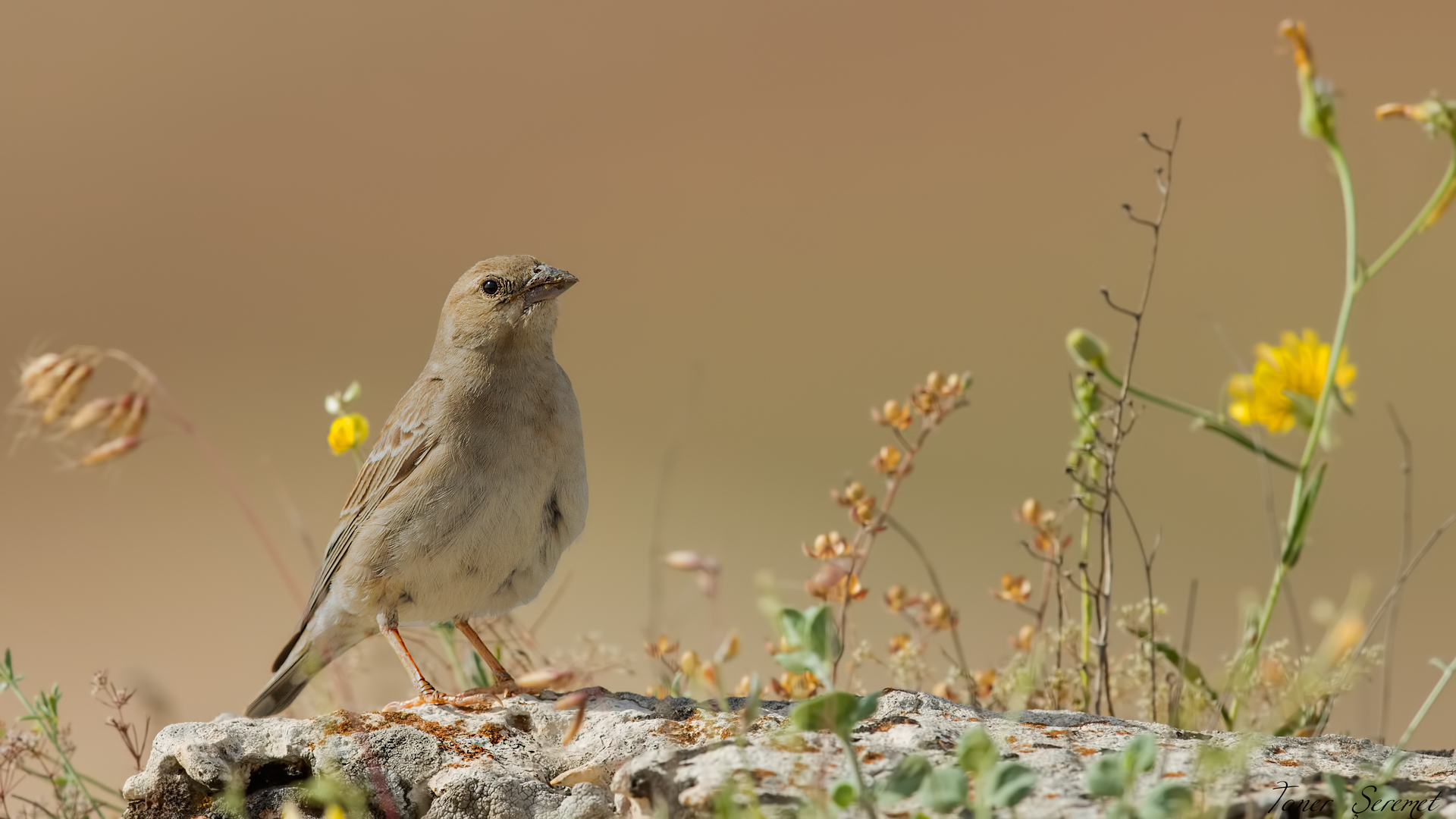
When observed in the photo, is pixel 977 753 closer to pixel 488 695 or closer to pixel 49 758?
pixel 488 695

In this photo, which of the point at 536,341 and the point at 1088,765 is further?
the point at 536,341

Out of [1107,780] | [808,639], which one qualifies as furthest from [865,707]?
[1107,780]

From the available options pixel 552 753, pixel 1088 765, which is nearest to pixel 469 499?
pixel 552 753

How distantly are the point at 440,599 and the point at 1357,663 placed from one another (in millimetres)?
2946

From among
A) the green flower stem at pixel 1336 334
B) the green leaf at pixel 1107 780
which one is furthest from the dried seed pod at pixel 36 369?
the green flower stem at pixel 1336 334

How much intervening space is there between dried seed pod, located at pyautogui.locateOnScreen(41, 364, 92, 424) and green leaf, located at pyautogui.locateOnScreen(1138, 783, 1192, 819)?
2409mm

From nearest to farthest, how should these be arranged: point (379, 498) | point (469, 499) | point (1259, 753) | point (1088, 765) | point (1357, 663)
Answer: point (1088, 765)
point (1259, 753)
point (1357, 663)
point (469, 499)
point (379, 498)

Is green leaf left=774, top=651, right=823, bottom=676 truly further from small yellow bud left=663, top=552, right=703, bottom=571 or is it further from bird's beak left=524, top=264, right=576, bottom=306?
bird's beak left=524, top=264, right=576, bottom=306

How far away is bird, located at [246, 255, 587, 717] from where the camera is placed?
4164mm

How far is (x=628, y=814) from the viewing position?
279 centimetres

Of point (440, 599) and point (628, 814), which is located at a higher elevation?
point (440, 599)

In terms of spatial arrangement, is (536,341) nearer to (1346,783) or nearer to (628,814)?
(628,814)

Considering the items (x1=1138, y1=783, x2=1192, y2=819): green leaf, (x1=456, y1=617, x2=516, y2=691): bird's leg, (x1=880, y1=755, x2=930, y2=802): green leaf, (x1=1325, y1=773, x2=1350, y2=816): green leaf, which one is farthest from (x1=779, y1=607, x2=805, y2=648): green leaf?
(x1=456, y1=617, x2=516, y2=691): bird's leg

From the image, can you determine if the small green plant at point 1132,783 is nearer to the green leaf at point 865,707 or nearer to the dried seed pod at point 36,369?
the green leaf at point 865,707
